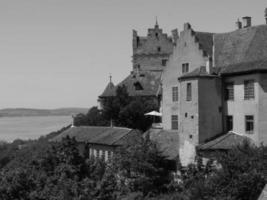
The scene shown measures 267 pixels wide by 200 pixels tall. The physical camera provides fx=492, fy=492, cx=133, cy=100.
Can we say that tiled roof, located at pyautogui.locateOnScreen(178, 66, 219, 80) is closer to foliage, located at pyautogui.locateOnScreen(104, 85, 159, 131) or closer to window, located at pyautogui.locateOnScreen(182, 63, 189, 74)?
window, located at pyautogui.locateOnScreen(182, 63, 189, 74)

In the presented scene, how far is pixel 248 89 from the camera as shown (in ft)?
117

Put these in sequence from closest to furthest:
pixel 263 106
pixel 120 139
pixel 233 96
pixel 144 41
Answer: pixel 263 106, pixel 233 96, pixel 120 139, pixel 144 41

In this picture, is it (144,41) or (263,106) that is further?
(144,41)

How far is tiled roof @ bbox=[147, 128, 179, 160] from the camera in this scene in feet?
129

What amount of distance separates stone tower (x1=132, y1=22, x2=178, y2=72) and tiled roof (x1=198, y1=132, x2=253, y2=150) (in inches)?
1759

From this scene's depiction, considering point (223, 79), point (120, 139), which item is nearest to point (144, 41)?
point (120, 139)

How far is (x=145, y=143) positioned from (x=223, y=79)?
7.75 metres

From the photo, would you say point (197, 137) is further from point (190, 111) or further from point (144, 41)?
point (144, 41)

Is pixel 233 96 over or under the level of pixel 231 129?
over

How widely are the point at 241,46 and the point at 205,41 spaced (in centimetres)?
386

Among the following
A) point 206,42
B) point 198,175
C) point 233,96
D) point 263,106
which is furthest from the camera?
point 206,42

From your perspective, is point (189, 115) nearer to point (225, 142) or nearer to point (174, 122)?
point (225, 142)

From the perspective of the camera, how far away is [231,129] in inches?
1480

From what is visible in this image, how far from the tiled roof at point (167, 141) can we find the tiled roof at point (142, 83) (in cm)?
1661
